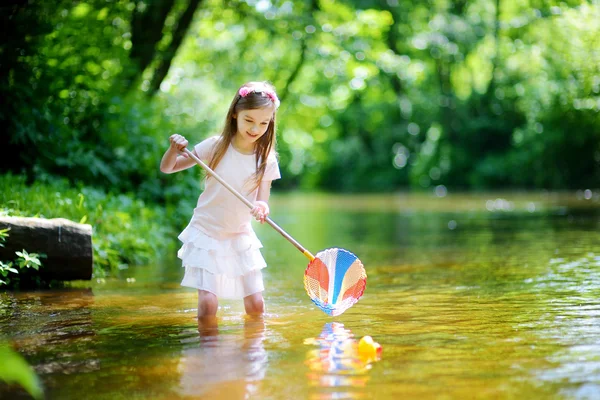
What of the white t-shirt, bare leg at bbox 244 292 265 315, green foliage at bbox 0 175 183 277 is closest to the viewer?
the white t-shirt

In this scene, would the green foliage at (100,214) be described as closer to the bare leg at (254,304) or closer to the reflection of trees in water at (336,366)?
the bare leg at (254,304)

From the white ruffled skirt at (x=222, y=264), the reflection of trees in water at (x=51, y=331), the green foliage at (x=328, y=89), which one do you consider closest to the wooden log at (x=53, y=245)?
the reflection of trees in water at (x=51, y=331)

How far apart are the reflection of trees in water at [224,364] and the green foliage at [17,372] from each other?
0.65 meters

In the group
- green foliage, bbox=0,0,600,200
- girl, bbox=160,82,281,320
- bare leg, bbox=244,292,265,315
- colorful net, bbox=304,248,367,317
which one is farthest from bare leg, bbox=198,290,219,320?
green foliage, bbox=0,0,600,200

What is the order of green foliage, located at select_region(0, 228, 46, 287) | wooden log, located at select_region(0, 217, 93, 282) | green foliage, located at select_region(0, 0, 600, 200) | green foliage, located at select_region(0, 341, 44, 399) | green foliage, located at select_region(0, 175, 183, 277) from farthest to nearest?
1. green foliage, located at select_region(0, 0, 600, 200)
2. green foliage, located at select_region(0, 175, 183, 277)
3. wooden log, located at select_region(0, 217, 93, 282)
4. green foliage, located at select_region(0, 228, 46, 287)
5. green foliage, located at select_region(0, 341, 44, 399)

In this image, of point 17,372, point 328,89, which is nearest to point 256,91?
point 17,372

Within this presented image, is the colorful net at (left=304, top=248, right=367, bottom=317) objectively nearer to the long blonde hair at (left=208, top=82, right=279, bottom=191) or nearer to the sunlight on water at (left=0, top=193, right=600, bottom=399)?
the sunlight on water at (left=0, top=193, right=600, bottom=399)

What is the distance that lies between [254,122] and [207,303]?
1223 mm

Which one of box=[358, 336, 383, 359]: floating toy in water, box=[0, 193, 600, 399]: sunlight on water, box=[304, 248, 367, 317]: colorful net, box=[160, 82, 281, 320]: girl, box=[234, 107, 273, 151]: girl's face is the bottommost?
box=[0, 193, 600, 399]: sunlight on water

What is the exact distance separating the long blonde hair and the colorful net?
69 centimetres

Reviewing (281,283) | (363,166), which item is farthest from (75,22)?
(363,166)

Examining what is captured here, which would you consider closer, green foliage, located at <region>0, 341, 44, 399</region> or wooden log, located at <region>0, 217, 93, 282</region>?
green foliage, located at <region>0, 341, 44, 399</region>

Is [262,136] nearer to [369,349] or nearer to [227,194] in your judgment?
[227,194]

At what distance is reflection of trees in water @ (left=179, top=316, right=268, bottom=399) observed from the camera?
3629mm
